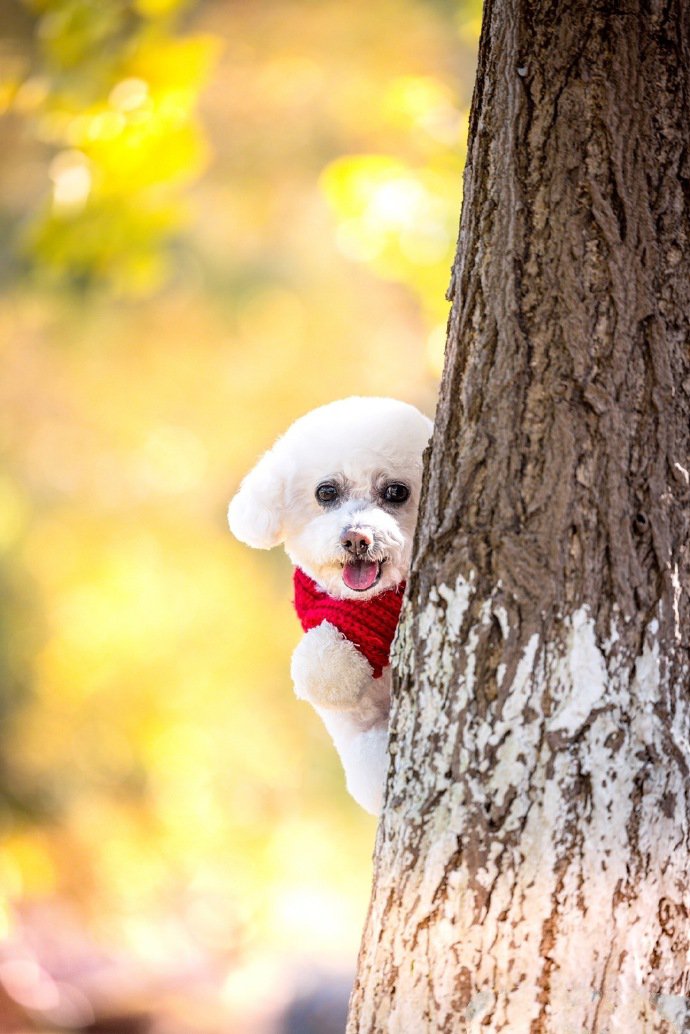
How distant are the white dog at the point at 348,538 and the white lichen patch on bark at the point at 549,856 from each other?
0.24 m

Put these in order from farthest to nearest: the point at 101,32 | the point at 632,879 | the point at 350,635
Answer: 1. the point at 101,32
2. the point at 350,635
3. the point at 632,879

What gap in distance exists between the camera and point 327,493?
1577 mm

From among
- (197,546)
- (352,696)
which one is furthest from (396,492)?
(197,546)

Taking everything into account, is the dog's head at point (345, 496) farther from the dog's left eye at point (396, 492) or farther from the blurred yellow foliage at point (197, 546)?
the blurred yellow foliage at point (197, 546)

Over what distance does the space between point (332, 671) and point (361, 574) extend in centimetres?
14

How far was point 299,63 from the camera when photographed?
5.58m

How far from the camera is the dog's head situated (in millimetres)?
1488

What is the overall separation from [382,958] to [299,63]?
17.1 ft

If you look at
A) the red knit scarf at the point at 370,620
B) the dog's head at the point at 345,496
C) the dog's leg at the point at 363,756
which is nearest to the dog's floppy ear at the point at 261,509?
the dog's head at the point at 345,496

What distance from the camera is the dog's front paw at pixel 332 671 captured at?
1.47 m

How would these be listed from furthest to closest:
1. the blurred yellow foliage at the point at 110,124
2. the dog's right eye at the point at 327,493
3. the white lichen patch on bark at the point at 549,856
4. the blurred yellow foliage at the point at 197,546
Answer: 1. the blurred yellow foliage at the point at 197,546
2. the blurred yellow foliage at the point at 110,124
3. the dog's right eye at the point at 327,493
4. the white lichen patch on bark at the point at 549,856

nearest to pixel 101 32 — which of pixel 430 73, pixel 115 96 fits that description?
pixel 115 96

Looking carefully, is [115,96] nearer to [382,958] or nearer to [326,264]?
[382,958]

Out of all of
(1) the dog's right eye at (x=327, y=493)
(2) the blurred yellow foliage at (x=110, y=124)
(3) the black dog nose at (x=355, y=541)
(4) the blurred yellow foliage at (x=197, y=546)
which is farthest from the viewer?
(4) the blurred yellow foliage at (x=197, y=546)
